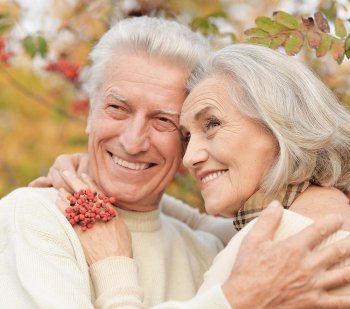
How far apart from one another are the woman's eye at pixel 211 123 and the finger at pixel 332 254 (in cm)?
75

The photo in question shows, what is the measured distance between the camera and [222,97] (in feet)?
9.51

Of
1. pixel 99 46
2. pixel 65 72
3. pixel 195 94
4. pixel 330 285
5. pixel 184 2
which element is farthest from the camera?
pixel 184 2

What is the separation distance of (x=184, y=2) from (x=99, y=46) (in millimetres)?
1644

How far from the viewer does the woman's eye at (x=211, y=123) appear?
2.90 m

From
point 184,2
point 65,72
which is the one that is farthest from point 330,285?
point 184,2

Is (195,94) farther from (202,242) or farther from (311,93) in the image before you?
(202,242)

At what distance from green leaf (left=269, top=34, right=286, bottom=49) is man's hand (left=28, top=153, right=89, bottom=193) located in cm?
106

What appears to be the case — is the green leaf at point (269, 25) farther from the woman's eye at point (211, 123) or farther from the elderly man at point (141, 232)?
the woman's eye at point (211, 123)

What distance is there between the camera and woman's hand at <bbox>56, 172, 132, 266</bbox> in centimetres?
292

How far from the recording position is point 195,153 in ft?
9.69

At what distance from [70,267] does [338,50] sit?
1.33 m

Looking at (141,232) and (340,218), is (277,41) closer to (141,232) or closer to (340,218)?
(340,218)

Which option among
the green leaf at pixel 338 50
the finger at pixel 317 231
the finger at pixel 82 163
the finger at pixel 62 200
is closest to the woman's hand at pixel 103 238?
the finger at pixel 62 200

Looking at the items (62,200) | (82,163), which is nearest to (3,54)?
(82,163)
